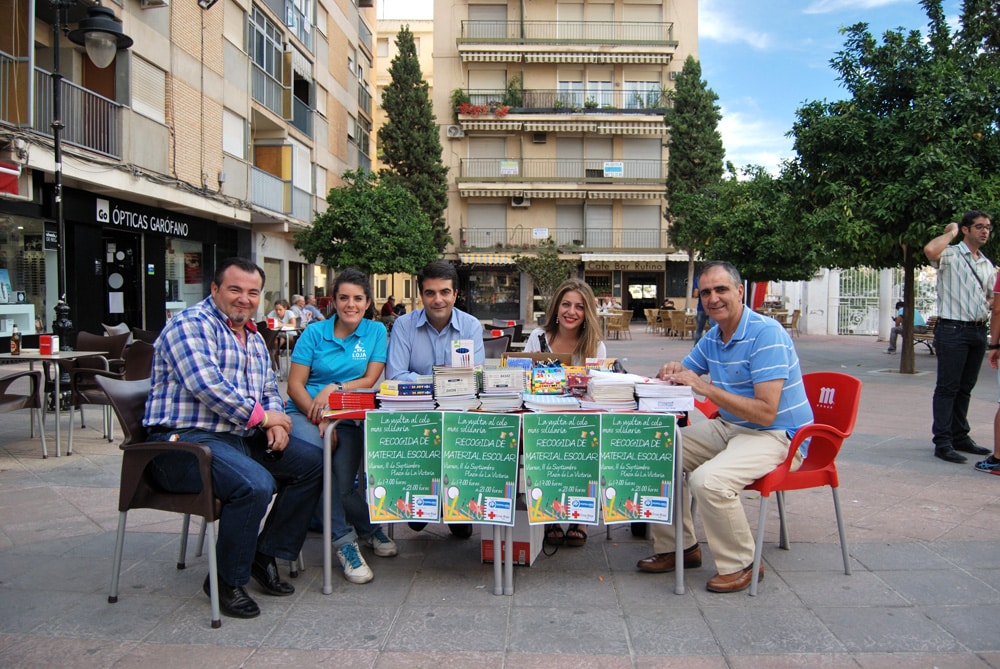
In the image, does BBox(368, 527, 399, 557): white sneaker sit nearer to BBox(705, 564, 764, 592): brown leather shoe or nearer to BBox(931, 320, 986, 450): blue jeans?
BBox(705, 564, 764, 592): brown leather shoe

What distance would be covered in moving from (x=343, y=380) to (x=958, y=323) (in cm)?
532

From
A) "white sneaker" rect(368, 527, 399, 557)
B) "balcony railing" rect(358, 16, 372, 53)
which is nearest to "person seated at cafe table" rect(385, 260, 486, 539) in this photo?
"white sneaker" rect(368, 527, 399, 557)

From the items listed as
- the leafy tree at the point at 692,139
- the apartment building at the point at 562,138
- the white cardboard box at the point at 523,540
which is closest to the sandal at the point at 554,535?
the white cardboard box at the point at 523,540

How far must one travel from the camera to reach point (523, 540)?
3.77 metres

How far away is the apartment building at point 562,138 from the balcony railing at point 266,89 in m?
16.0

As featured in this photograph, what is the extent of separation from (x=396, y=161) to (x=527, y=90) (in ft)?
29.1

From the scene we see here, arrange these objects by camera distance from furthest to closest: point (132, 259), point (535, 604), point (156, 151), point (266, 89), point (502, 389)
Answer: point (266, 89) → point (132, 259) → point (156, 151) → point (502, 389) → point (535, 604)

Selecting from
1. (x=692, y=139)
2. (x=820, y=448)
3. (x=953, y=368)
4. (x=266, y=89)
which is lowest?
(x=820, y=448)

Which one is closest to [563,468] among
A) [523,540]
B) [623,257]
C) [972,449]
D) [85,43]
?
[523,540]

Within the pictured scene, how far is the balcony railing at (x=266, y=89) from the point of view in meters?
21.8

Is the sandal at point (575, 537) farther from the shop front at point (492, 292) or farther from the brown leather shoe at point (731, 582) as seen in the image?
the shop front at point (492, 292)

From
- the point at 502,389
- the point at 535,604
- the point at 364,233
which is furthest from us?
the point at 364,233

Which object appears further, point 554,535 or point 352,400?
point 554,535

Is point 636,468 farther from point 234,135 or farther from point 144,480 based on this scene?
point 234,135
